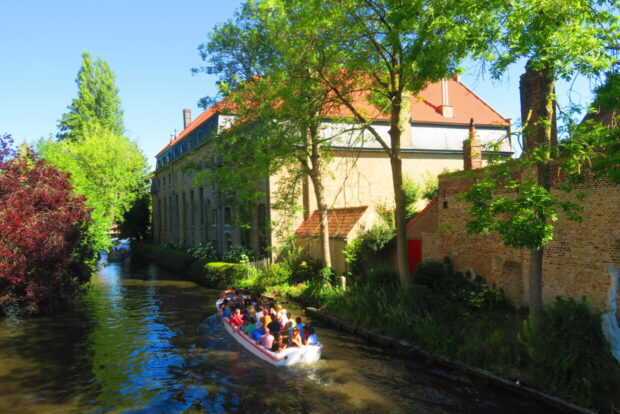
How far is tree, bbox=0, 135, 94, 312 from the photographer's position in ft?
57.5

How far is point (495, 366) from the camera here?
414 inches

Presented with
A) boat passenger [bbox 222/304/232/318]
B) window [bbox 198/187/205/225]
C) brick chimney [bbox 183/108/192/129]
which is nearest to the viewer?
boat passenger [bbox 222/304/232/318]

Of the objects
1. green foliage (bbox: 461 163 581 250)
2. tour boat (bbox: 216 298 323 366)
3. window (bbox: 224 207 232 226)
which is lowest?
tour boat (bbox: 216 298 323 366)

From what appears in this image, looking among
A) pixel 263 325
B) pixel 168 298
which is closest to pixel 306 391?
pixel 263 325

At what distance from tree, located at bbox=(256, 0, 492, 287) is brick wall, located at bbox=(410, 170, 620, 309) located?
2648 millimetres

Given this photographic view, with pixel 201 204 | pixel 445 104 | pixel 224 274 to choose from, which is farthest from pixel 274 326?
pixel 201 204

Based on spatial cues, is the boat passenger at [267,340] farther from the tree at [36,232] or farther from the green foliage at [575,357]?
the tree at [36,232]

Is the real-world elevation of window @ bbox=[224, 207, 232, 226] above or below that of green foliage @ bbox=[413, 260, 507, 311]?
above

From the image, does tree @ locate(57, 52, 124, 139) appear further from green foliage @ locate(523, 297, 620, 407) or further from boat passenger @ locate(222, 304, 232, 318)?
green foliage @ locate(523, 297, 620, 407)

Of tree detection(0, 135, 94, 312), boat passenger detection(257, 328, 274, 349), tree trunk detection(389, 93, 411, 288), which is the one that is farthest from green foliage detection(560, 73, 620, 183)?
tree detection(0, 135, 94, 312)

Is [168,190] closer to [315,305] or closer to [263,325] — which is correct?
[315,305]

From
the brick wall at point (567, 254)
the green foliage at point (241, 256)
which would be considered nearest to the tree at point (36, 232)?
the green foliage at point (241, 256)

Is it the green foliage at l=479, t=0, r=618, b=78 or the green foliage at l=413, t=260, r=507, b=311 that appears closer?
the green foliage at l=479, t=0, r=618, b=78

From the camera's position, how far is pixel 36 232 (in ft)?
58.2
